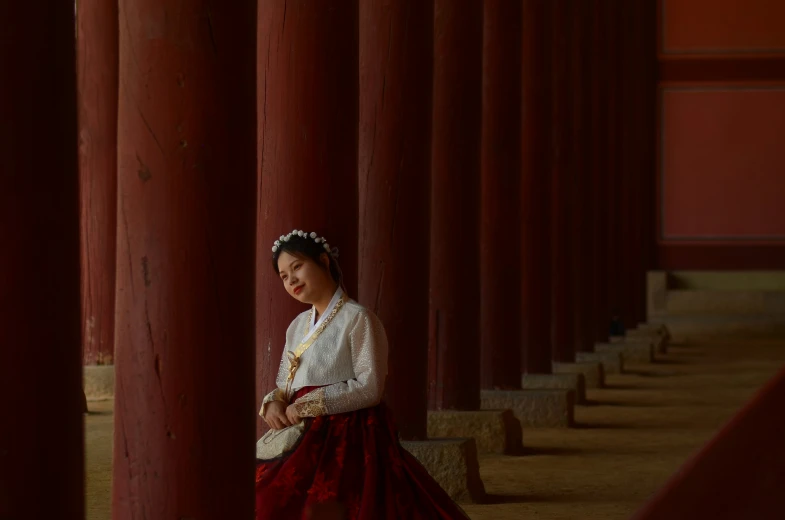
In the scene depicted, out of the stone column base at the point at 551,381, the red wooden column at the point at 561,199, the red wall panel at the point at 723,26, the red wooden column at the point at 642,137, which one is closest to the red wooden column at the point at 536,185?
the stone column base at the point at 551,381

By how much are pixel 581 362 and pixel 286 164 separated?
858 centimetres

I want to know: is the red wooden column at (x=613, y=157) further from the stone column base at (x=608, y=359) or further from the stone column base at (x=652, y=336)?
the stone column base at (x=608, y=359)

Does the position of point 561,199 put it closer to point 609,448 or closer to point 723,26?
point 609,448

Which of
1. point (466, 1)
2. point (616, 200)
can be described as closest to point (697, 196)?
point (616, 200)

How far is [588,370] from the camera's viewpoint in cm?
1311

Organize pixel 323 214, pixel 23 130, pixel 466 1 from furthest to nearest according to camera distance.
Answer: pixel 466 1 < pixel 323 214 < pixel 23 130

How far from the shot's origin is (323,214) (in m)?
5.39

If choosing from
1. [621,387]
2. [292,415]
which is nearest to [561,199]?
[621,387]

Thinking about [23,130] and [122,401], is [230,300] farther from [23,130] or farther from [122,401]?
[23,130]

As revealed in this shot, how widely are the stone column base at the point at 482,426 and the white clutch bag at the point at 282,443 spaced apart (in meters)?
3.44

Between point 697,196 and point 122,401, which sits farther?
point 697,196

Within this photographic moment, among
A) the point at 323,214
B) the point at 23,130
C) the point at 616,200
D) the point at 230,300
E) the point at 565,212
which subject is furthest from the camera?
the point at 616,200

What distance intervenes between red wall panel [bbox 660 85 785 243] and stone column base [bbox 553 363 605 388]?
1093 centimetres

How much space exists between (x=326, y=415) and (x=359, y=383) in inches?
6.3
